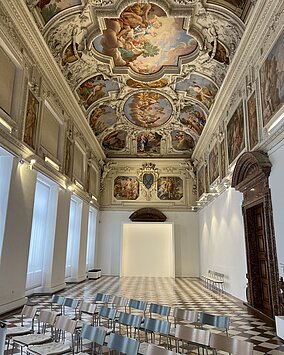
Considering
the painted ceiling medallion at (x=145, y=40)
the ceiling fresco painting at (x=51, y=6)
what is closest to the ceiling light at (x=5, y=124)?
the ceiling fresco painting at (x=51, y=6)

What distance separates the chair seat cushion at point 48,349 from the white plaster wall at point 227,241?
780 centimetres

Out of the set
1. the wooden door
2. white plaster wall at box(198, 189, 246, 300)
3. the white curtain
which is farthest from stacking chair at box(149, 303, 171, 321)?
the white curtain

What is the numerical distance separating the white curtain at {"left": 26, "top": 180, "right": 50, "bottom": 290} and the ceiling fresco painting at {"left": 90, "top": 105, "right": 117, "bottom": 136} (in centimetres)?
658

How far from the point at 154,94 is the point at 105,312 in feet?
42.3

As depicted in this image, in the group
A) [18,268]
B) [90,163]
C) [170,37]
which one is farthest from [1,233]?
[90,163]

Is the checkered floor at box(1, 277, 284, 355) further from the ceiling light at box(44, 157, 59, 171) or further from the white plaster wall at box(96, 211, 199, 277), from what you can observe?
the white plaster wall at box(96, 211, 199, 277)

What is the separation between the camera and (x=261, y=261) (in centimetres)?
943

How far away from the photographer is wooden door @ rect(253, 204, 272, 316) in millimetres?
8962

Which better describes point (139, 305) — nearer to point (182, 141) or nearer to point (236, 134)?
point (236, 134)

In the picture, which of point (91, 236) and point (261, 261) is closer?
point (261, 261)

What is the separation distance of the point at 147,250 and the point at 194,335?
17.3 metres

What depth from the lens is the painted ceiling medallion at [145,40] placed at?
10.6 meters

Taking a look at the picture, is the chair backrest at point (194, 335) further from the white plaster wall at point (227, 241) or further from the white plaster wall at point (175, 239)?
the white plaster wall at point (175, 239)

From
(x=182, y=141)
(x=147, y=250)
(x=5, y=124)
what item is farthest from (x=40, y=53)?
(x=147, y=250)
